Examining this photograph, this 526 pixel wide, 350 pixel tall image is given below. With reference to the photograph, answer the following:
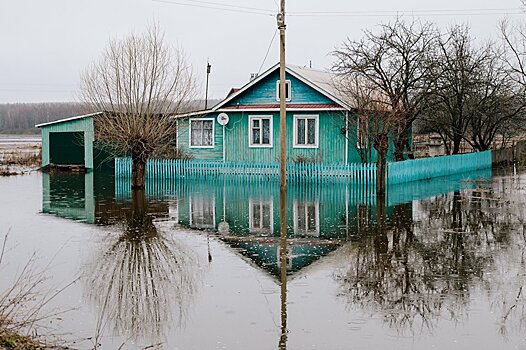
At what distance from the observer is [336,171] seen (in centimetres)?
2780

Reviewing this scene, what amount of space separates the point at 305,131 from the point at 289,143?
86 centimetres

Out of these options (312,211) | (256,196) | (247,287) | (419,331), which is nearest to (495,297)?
(419,331)

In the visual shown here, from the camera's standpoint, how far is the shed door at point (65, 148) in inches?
1484

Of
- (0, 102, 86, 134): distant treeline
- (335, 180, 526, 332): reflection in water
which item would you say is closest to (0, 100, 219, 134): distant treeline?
(0, 102, 86, 134): distant treeline

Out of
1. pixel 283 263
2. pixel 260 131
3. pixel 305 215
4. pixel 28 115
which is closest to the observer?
pixel 283 263

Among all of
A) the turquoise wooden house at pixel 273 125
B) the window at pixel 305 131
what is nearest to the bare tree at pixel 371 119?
the turquoise wooden house at pixel 273 125

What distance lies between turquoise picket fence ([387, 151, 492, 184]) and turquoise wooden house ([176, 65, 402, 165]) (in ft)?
8.01

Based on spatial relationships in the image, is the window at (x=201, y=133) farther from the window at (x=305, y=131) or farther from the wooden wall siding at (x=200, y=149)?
the window at (x=305, y=131)

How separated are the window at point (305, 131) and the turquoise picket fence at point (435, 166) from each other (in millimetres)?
4369

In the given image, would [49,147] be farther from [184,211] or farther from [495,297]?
[495,297]

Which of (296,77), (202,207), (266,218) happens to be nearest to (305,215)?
(266,218)

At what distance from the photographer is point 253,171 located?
2964cm

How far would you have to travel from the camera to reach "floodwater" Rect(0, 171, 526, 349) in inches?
325

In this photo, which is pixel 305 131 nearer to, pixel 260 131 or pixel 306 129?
pixel 306 129
